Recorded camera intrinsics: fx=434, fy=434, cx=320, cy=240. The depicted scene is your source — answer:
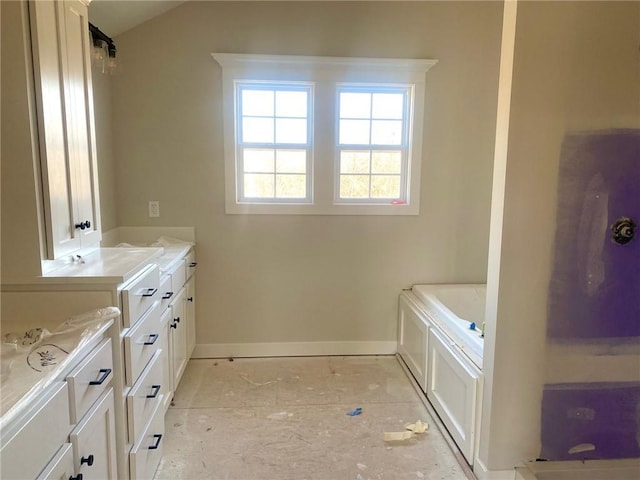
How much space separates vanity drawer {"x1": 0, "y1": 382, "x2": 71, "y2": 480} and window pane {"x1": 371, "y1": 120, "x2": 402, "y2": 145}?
105 inches

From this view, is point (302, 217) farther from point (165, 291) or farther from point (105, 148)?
point (105, 148)

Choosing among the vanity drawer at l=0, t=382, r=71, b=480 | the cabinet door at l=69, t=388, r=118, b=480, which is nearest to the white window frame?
the cabinet door at l=69, t=388, r=118, b=480

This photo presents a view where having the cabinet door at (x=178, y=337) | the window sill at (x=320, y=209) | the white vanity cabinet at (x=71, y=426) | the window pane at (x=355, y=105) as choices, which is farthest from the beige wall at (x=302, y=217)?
the white vanity cabinet at (x=71, y=426)

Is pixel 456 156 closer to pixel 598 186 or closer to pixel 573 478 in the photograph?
pixel 598 186

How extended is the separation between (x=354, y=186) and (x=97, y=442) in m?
2.40

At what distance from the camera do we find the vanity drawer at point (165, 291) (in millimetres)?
2196

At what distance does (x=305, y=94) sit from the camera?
3.19 meters

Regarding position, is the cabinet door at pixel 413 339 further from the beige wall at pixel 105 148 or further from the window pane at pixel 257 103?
the beige wall at pixel 105 148

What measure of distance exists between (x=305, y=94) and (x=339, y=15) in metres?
0.58

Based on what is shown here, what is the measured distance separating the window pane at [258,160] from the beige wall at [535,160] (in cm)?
178

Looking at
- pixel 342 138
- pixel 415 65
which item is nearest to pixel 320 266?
pixel 342 138

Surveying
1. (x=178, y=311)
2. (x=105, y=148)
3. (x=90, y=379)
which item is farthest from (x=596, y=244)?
(x=105, y=148)

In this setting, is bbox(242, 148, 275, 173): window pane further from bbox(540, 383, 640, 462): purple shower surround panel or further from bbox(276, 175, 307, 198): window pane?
bbox(540, 383, 640, 462): purple shower surround panel

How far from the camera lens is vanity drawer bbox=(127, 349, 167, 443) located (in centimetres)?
164
